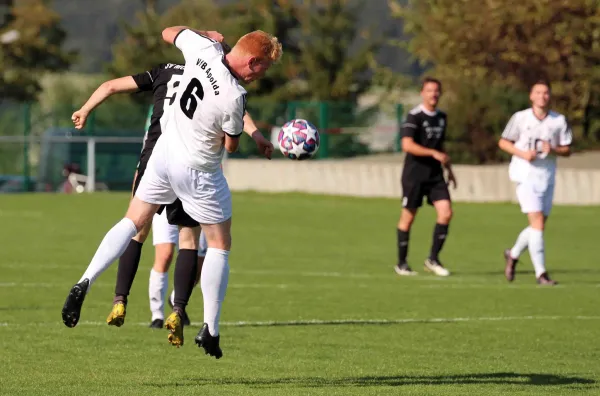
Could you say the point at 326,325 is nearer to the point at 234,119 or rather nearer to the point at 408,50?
the point at 234,119

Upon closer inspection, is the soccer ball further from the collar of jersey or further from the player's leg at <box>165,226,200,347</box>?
the collar of jersey

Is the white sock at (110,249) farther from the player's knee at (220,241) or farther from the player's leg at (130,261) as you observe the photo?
the player's knee at (220,241)

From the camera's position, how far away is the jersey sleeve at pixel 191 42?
8.90 metres

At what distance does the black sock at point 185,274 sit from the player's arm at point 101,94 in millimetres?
1127

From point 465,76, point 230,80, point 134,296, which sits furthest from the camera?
point 465,76

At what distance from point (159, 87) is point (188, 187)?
1.34m

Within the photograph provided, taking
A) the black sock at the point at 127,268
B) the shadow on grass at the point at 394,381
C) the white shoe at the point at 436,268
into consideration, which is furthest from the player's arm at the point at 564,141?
the black sock at the point at 127,268

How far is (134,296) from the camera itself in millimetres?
14062

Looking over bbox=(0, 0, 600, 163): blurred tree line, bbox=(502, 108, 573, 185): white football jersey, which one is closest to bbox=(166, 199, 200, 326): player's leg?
bbox=(502, 108, 573, 185): white football jersey

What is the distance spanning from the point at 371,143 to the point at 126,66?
19882 millimetres

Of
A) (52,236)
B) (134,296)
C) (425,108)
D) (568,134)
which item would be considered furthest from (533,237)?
(52,236)

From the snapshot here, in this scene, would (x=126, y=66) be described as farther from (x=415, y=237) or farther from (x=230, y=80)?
(x=230, y=80)

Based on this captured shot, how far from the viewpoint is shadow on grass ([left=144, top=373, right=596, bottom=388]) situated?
891cm

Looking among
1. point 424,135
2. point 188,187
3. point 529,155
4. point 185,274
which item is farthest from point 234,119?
point 424,135
